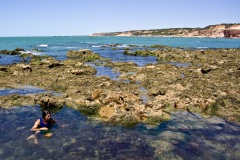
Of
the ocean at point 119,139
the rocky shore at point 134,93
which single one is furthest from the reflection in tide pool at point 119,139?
the rocky shore at point 134,93

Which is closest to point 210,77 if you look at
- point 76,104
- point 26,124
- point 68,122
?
point 76,104

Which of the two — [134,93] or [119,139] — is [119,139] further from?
[134,93]

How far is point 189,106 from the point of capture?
2000 cm

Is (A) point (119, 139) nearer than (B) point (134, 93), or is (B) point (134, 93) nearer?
(A) point (119, 139)

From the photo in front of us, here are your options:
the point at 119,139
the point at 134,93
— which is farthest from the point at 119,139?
the point at 134,93

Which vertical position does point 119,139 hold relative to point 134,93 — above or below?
below

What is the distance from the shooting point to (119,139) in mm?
14867

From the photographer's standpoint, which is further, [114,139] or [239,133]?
[239,133]

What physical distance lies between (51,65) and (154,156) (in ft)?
89.7

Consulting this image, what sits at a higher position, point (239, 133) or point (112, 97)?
point (112, 97)

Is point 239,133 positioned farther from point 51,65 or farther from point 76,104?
point 51,65

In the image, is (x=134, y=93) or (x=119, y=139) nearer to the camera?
(x=119, y=139)

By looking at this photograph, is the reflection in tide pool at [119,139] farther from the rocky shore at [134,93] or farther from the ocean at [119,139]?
the rocky shore at [134,93]

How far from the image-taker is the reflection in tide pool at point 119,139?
A: 13133mm
